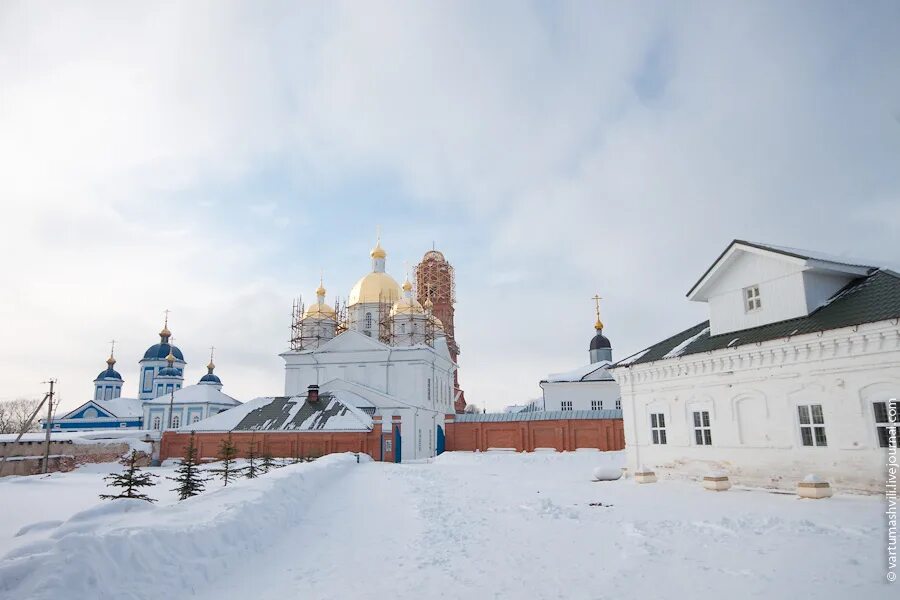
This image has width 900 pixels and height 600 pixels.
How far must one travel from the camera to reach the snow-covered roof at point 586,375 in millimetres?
45625

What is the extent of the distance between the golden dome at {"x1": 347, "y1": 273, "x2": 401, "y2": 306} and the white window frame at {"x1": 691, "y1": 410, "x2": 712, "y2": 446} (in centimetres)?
3679

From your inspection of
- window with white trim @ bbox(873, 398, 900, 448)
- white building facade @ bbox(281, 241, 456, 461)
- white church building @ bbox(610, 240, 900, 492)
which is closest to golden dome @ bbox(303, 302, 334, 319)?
white building facade @ bbox(281, 241, 456, 461)

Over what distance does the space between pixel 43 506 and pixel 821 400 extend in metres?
20.5

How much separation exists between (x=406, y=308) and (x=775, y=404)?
36.2 metres

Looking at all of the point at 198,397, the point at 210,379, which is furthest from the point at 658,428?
the point at 210,379

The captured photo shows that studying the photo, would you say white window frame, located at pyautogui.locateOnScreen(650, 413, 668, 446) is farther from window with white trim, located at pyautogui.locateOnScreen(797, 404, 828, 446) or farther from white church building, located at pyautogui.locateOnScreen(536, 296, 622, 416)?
white church building, located at pyautogui.locateOnScreen(536, 296, 622, 416)

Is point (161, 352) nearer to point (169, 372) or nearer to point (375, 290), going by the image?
point (169, 372)

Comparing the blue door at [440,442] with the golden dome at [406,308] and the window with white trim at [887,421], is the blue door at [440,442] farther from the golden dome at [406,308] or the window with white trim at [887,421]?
the window with white trim at [887,421]

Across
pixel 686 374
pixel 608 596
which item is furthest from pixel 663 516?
pixel 686 374

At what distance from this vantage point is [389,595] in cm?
609

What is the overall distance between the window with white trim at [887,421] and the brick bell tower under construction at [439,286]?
5399 centimetres

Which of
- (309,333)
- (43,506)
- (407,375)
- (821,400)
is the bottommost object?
(43,506)

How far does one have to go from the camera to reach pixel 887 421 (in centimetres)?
1178

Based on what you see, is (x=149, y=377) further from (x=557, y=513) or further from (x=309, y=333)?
(x=557, y=513)
